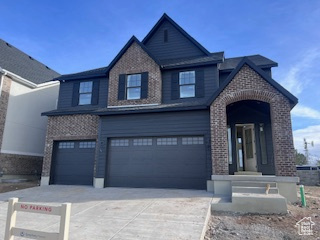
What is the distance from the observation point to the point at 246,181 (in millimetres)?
8039

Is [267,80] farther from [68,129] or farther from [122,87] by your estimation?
[68,129]

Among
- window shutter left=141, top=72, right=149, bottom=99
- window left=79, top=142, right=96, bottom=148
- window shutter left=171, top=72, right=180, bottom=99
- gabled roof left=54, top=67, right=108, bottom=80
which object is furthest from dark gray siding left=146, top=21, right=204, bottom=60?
window left=79, top=142, right=96, bottom=148

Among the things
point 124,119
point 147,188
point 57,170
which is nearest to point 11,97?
point 57,170

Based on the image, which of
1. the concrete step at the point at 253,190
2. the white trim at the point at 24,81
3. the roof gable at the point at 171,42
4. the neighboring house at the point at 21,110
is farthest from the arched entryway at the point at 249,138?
the white trim at the point at 24,81

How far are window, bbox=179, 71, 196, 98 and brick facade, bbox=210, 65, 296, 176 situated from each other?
2492 mm

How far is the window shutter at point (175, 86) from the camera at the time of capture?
11902 millimetres

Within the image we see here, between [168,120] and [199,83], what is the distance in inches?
113

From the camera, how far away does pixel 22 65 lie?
16.2 metres

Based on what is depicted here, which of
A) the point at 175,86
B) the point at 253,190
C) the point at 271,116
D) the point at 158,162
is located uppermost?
the point at 175,86

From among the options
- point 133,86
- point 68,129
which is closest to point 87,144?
point 68,129

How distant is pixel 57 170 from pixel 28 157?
409cm

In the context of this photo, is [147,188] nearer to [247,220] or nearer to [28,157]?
[247,220]

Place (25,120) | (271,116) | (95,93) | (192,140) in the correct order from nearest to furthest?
(271,116), (192,140), (95,93), (25,120)

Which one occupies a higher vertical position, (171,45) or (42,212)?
(171,45)
